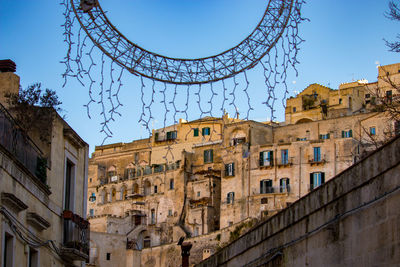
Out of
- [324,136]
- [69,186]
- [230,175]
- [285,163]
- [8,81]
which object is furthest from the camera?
[324,136]

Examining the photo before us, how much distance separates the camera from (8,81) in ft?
67.8

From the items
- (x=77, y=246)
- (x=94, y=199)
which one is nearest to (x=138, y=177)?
(x=94, y=199)

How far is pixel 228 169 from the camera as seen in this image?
75875 millimetres

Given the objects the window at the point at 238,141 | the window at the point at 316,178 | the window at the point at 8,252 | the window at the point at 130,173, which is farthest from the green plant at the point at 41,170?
the window at the point at 130,173

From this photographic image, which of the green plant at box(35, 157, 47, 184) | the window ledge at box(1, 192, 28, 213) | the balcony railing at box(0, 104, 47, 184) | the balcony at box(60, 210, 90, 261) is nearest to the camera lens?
the window ledge at box(1, 192, 28, 213)

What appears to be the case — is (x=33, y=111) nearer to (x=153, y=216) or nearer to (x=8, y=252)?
(x=8, y=252)

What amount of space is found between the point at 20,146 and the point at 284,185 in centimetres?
5566

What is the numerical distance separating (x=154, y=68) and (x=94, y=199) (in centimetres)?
8348

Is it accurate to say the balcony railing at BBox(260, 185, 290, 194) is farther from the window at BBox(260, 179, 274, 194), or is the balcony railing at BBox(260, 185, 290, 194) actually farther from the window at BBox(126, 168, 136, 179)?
the window at BBox(126, 168, 136, 179)

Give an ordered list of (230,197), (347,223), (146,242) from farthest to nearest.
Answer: (146,242), (230,197), (347,223)

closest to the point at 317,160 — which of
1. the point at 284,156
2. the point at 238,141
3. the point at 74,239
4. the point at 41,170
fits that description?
the point at 284,156

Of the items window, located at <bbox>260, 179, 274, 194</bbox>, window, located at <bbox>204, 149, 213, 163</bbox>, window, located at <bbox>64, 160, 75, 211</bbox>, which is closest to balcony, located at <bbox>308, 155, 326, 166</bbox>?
window, located at <bbox>260, 179, 274, 194</bbox>

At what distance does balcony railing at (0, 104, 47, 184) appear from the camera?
16.9 metres

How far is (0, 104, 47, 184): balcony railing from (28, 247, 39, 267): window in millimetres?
1671
